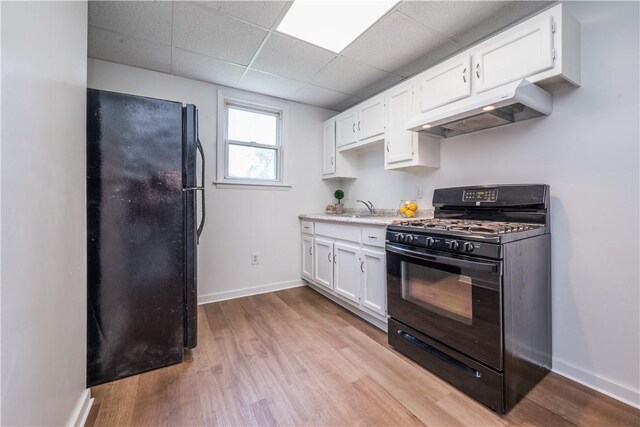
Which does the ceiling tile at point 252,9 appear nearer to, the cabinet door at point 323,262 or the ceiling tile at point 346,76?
the ceiling tile at point 346,76

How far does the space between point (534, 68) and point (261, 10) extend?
1.76m

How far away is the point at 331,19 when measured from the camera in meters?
1.95

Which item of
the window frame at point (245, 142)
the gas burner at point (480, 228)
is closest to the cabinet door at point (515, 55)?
the gas burner at point (480, 228)

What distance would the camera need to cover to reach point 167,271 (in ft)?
5.81

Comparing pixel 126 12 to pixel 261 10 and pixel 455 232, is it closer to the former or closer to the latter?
pixel 261 10

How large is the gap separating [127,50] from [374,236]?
2677 millimetres

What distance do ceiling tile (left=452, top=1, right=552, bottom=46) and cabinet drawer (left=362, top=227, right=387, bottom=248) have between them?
5.38ft

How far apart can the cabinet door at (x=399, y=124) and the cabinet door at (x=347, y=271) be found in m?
0.95

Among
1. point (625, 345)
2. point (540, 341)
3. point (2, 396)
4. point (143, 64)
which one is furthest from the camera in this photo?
point (143, 64)

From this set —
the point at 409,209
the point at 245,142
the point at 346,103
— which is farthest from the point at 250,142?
the point at 409,209

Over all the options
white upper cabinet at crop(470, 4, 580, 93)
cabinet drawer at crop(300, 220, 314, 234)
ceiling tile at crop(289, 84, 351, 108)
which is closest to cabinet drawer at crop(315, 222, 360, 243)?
cabinet drawer at crop(300, 220, 314, 234)

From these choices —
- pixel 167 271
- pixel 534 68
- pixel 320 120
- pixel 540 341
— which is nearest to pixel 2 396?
pixel 167 271

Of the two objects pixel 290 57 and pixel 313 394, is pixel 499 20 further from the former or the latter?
pixel 313 394

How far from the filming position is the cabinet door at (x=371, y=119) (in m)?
2.68
